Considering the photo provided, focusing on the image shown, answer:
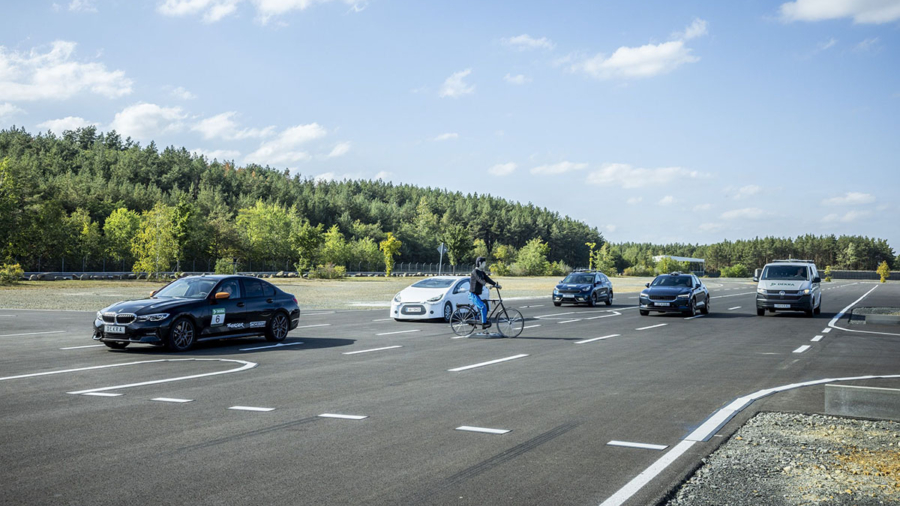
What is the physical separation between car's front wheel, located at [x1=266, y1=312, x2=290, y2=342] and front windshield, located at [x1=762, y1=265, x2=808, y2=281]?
60.2 feet

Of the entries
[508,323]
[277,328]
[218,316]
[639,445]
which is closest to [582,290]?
[508,323]

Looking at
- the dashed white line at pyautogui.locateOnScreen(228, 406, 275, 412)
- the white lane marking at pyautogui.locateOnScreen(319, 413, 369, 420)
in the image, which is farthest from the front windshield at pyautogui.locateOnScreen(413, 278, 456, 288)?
the white lane marking at pyautogui.locateOnScreen(319, 413, 369, 420)

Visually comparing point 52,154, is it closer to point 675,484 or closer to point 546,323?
point 546,323

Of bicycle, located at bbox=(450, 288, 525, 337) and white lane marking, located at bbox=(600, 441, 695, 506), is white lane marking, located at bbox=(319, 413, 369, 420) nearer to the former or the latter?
white lane marking, located at bbox=(600, 441, 695, 506)

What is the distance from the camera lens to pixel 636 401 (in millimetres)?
8547

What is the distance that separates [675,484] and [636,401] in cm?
348

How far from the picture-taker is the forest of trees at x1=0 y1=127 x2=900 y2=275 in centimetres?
7138

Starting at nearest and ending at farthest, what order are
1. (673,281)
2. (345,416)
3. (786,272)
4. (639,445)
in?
(639,445) < (345,416) < (786,272) < (673,281)

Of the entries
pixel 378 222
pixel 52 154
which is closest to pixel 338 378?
pixel 52 154

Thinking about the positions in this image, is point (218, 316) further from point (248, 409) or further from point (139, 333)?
point (248, 409)

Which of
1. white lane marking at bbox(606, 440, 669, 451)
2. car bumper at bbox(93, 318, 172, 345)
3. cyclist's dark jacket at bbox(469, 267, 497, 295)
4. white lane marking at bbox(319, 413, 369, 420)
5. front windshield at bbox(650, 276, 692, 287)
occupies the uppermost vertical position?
cyclist's dark jacket at bbox(469, 267, 497, 295)

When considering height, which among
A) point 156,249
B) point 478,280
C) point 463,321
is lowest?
point 463,321

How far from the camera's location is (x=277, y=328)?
51.8ft

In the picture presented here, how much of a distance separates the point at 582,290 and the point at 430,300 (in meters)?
11.9
